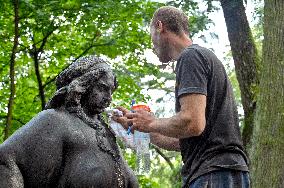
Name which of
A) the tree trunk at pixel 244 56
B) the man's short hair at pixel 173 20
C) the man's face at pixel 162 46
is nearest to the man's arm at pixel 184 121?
the man's face at pixel 162 46

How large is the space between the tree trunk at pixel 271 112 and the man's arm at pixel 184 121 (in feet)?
15.1

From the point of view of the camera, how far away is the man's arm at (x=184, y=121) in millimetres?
3301

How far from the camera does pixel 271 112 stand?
796 centimetres

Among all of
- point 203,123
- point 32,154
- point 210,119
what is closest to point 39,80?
point 210,119

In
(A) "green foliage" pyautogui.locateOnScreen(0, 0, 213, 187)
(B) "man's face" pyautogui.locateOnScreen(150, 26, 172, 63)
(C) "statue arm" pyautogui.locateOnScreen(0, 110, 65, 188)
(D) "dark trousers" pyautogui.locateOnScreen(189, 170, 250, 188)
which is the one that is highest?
(A) "green foliage" pyautogui.locateOnScreen(0, 0, 213, 187)

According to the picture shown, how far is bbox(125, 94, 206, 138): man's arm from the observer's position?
3301 mm

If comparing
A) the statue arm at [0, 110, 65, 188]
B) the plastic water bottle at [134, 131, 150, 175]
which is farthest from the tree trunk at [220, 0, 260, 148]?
the statue arm at [0, 110, 65, 188]

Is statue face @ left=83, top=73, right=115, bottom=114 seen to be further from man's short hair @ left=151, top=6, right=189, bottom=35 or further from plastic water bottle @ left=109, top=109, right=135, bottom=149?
man's short hair @ left=151, top=6, right=189, bottom=35

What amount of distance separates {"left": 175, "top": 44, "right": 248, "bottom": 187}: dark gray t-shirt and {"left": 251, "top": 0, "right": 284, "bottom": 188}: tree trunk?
4386 millimetres

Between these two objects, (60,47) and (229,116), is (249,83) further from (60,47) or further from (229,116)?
(229,116)

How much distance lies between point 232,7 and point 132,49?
2.63 metres

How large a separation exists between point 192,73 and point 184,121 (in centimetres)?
32

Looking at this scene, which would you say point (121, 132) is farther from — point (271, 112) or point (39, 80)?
point (39, 80)

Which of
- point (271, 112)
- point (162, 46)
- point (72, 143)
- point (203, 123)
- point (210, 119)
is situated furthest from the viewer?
point (271, 112)
